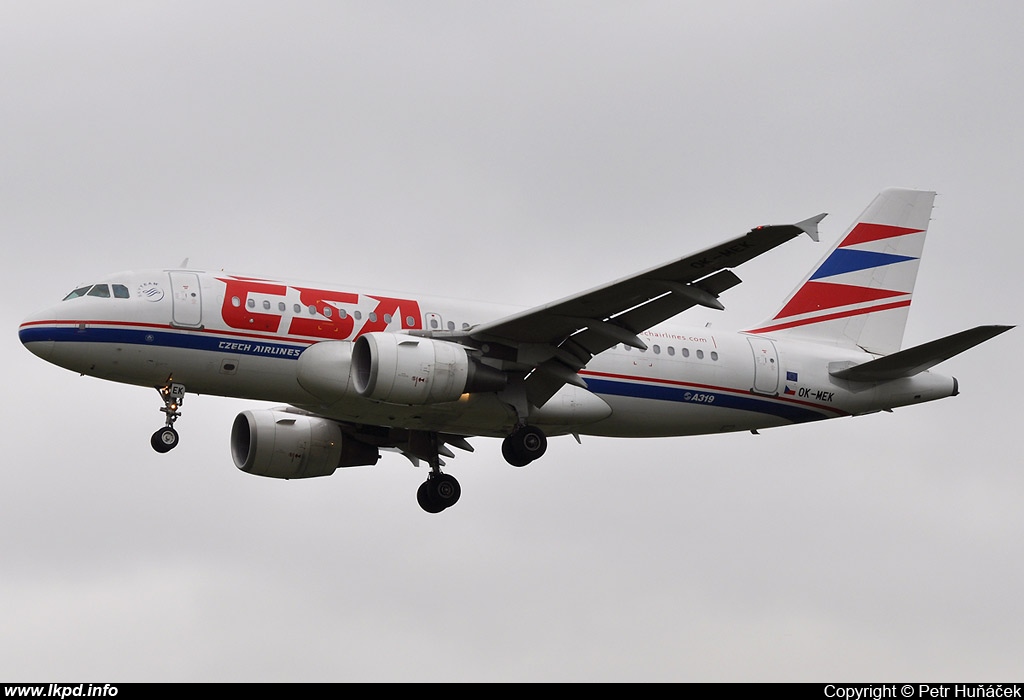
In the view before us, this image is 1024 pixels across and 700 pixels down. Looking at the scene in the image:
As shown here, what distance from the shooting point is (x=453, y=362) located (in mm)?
31656

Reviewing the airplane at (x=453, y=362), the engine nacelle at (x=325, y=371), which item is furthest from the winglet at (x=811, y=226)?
the engine nacelle at (x=325, y=371)

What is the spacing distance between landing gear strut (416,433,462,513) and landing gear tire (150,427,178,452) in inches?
298

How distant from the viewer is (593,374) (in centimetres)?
3466

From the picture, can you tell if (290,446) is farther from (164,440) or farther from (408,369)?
(408,369)

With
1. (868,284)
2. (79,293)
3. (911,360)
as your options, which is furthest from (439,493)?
(868,284)

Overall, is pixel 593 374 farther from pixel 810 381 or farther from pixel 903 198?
pixel 903 198

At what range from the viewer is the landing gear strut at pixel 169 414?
3162cm

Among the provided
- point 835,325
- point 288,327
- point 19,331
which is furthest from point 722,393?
point 19,331

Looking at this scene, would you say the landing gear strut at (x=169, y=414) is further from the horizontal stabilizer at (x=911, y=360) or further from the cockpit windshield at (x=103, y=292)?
the horizontal stabilizer at (x=911, y=360)

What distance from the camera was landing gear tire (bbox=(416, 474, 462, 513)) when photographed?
3762 centimetres

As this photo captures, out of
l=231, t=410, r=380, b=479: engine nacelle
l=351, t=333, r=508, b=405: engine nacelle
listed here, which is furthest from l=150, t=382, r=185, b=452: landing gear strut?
l=231, t=410, r=380, b=479: engine nacelle

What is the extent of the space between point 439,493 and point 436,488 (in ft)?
0.48

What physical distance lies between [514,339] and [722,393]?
610 centimetres

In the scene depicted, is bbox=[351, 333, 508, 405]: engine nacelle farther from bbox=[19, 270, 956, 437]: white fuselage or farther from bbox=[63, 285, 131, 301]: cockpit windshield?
bbox=[63, 285, 131, 301]: cockpit windshield
